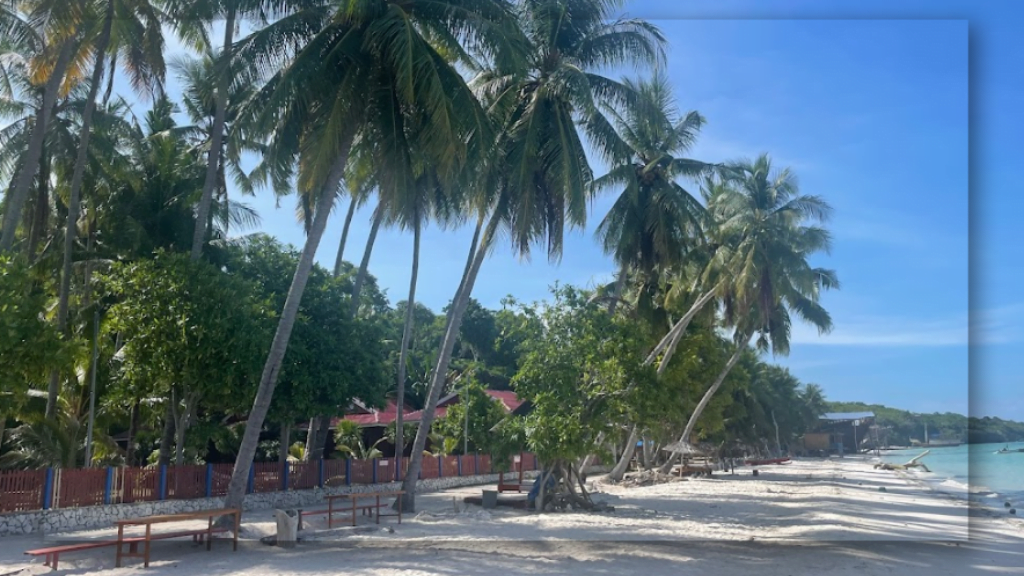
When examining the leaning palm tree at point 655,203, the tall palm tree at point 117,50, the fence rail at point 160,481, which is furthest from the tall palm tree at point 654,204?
the tall palm tree at point 117,50

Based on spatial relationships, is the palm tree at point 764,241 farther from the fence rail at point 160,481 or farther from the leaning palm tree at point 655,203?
the fence rail at point 160,481

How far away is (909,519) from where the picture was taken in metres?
20.2

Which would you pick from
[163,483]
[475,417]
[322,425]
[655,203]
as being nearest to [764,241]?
[655,203]

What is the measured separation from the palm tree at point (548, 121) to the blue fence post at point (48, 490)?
788 centimetres

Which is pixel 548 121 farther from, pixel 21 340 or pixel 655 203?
pixel 21 340

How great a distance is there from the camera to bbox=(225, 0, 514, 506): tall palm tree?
14.3 m

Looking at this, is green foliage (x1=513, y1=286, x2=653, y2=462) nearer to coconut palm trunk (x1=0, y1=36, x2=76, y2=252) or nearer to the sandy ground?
the sandy ground

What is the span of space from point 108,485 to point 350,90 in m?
9.73

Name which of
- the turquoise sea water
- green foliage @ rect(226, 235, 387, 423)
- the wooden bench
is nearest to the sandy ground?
the wooden bench

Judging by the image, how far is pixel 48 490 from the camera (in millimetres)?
15258

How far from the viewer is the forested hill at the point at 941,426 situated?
1415cm

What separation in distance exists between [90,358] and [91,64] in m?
7.07

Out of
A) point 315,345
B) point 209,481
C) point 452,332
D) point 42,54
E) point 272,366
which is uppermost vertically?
point 42,54

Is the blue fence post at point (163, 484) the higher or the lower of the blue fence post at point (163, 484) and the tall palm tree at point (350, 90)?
the lower
